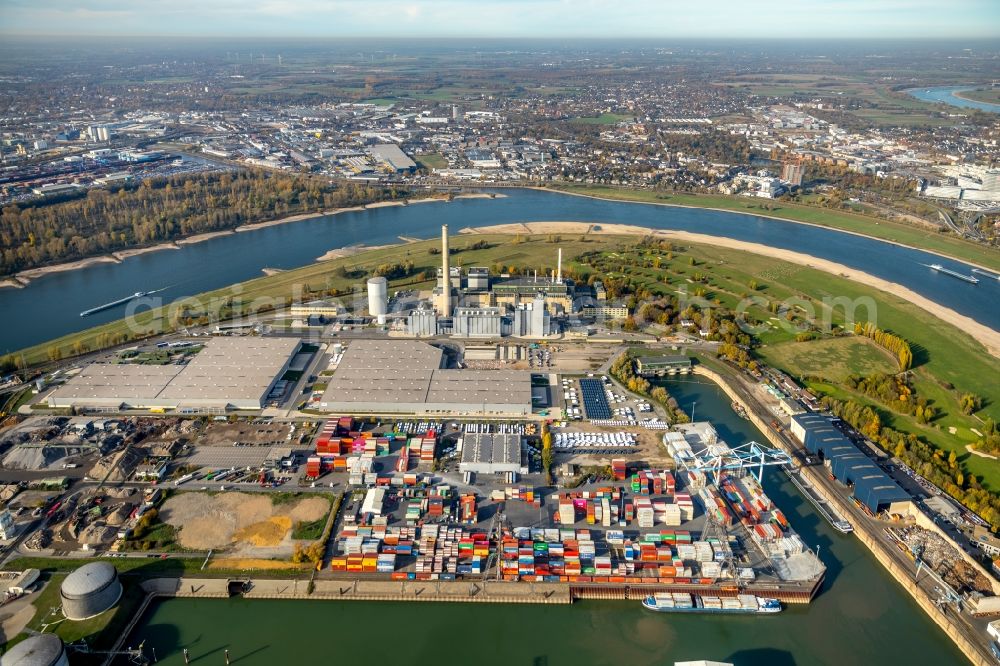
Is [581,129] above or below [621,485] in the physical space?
above

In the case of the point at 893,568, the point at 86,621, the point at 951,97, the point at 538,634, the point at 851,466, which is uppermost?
the point at 951,97

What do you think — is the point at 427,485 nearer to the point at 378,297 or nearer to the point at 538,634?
the point at 538,634

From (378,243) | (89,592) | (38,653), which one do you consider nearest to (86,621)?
(89,592)

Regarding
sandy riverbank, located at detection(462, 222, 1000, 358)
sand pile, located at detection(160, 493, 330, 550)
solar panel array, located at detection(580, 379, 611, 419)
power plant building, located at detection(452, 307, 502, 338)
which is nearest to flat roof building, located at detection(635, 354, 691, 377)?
solar panel array, located at detection(580, 379, 611, 419)

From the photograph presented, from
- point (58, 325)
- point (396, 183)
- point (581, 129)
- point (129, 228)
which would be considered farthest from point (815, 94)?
point (58, 325)

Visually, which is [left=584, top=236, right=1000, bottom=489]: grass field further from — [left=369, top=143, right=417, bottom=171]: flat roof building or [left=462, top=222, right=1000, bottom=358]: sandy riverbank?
[left=369, top=143, right=417, bottom=171]: flat roof building

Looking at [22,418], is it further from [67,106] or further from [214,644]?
[67,106]
